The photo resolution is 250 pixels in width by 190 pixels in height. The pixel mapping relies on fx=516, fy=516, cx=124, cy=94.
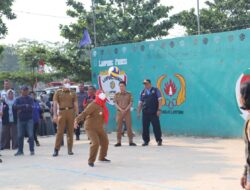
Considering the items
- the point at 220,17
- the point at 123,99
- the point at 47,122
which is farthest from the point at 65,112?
the point at 220,17

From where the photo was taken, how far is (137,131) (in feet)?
→ 55.2

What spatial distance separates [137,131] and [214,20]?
1716cm

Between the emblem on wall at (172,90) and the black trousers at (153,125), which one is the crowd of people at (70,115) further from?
the emblem on wall at (172,90)

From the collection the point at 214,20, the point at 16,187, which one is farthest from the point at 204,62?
the point at 214,20

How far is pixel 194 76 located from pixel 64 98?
465cm

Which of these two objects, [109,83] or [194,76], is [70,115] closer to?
→ [194,76]

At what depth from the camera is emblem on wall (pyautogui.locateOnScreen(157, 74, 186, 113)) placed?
15383mm

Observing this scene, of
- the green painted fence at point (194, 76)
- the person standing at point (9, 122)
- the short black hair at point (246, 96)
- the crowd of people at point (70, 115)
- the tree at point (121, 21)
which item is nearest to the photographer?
the short black hair at point (246, 96)

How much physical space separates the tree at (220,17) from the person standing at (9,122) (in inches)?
725

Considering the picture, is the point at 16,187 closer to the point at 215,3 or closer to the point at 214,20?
the point at 214,20

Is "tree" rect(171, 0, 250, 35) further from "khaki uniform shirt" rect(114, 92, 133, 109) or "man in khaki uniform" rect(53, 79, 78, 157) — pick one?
"man in khaki uniform" rect(53, 79, 78, 157)

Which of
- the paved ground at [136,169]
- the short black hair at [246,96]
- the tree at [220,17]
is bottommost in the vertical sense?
the paved ground at [136,169]

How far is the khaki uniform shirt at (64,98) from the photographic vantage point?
11891 millimetres

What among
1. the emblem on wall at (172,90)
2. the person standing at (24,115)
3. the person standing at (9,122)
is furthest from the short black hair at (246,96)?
the emblem on wall at (172,90)
